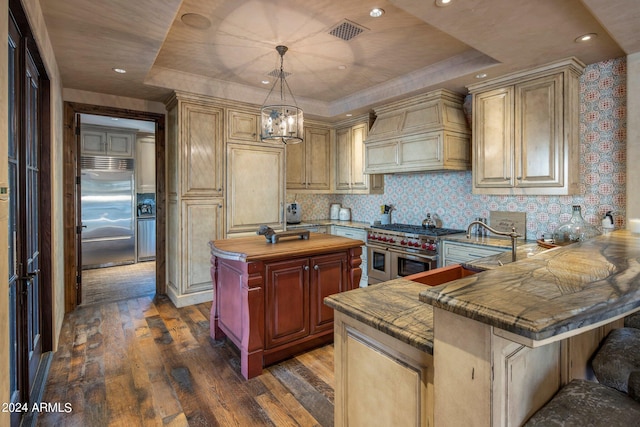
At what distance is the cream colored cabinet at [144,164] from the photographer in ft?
21.2

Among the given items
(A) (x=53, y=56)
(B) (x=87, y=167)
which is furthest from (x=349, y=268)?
(B) (x=87, y=167)

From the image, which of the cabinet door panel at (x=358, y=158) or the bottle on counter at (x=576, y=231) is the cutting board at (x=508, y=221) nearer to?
the bottle on counter at (x=576, y=231)

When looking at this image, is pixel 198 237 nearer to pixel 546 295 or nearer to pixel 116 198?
pixel 116 198

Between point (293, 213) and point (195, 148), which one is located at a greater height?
point (195, 148)

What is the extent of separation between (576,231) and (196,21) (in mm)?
3464

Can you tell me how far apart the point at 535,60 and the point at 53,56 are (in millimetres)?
3982

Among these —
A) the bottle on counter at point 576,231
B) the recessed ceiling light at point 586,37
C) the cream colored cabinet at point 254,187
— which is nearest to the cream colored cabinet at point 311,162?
the cream colored cabinet at point 254,187

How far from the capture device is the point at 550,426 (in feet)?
2.88

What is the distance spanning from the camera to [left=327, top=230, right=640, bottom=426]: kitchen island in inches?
29.5

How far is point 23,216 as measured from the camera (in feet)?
6.58

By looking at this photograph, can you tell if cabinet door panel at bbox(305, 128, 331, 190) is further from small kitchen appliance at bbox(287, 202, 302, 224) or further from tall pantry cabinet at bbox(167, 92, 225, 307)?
tall pantry cabinet at bbox(167, 92, 225, 307)

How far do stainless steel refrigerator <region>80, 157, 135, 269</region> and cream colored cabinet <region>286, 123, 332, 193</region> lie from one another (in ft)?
11.2

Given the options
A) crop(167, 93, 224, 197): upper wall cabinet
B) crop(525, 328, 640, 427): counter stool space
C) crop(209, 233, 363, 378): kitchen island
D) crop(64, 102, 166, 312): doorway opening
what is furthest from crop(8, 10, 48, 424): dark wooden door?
crop(525, 328, 640, 427): counter stool space

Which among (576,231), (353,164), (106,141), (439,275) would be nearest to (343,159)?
(353,164)
